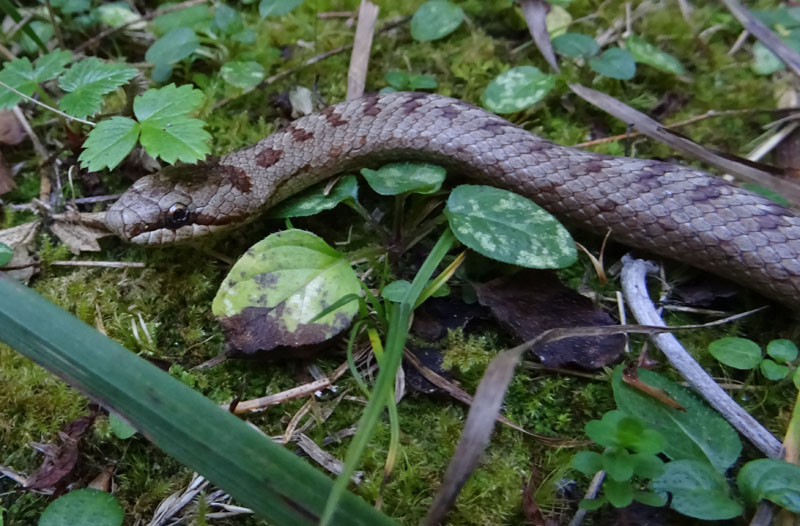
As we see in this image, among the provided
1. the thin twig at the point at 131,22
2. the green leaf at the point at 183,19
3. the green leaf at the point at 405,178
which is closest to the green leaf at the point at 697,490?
the green leaf at the point at 405,178

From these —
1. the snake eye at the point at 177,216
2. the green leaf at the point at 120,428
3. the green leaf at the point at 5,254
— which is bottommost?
the green leaf at the point at 120,428

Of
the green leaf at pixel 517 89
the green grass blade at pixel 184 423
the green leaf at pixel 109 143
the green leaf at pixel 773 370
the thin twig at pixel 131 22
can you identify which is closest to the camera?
the green grass blade at pixel 184 423

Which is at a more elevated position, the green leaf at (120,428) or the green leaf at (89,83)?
the green leaf at (89,83)

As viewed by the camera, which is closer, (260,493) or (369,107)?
(260,493)

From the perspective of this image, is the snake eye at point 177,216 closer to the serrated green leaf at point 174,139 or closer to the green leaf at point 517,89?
the serrated green leaf at point 174,139

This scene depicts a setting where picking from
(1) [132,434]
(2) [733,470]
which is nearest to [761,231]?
(2) [733,470]

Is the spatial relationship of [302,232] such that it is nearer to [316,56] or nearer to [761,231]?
[316,56]

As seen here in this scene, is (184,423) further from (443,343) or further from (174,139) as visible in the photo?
(174,139)
